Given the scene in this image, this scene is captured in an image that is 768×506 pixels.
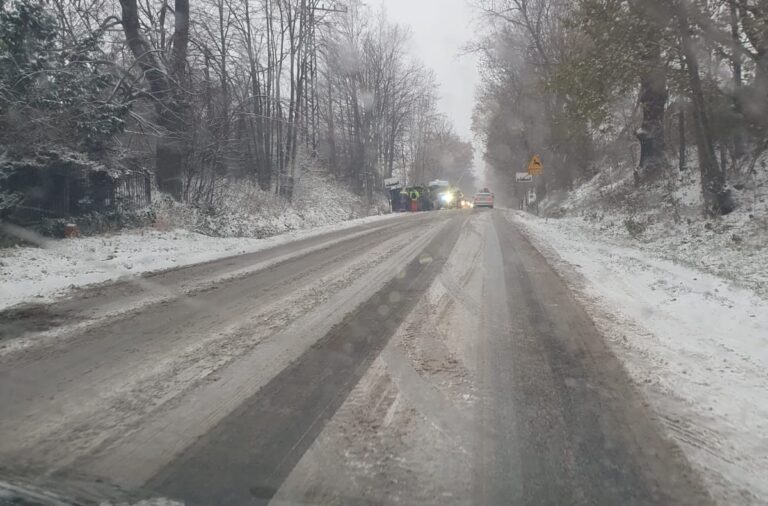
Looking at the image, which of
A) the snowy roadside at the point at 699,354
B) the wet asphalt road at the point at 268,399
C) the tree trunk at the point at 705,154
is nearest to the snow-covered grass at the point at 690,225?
the tree trunk at the point at 705,154

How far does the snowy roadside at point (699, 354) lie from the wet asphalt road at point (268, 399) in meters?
0.18

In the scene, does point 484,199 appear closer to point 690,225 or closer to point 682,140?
point 682,140

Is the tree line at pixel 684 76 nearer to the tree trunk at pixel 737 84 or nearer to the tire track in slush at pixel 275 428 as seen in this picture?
the tree trunk at pixel 737 84

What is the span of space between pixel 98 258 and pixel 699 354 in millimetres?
9490

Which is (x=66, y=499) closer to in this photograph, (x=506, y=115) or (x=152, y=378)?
(x=152, y=378)

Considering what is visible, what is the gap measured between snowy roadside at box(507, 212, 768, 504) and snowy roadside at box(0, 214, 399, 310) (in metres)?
6.65

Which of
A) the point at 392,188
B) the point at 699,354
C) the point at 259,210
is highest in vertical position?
the point at 392,188

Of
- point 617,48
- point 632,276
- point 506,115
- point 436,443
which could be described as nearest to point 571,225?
point 617,48

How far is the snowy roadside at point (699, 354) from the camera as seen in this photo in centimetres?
269

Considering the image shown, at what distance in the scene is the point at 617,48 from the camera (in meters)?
12.3

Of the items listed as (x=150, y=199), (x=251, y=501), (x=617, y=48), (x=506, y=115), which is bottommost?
(x=251, y=501)

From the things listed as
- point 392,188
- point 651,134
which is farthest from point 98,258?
point 392,188

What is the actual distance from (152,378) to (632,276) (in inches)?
273

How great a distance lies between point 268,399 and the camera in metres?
3.34
